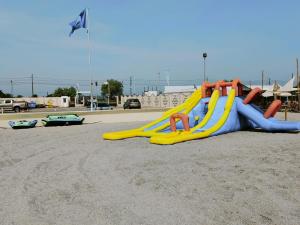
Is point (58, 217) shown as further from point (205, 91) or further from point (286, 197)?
point (205, 91)

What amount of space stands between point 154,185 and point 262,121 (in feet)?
27.0

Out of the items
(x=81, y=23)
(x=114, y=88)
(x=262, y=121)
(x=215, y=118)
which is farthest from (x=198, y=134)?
(x=114, y=88)

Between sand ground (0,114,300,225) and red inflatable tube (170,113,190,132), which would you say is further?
red inflatable tube (170,113,190,132)

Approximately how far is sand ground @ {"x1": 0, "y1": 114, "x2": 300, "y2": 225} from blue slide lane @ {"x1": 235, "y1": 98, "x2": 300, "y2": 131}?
108 inches

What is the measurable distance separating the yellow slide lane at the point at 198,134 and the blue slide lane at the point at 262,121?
448 mm

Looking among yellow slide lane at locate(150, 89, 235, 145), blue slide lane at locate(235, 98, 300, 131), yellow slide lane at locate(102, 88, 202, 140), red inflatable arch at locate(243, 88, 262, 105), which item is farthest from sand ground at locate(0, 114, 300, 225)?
red inflatable arch at locate(243, 88, 262, 105)

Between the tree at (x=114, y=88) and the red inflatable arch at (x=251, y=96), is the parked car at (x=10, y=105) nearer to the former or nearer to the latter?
the red inflatable arch at (x=251, y=96)

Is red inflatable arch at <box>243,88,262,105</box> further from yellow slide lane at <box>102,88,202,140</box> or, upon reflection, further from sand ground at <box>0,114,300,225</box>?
sand ground at <box>0,114,300,225</box>

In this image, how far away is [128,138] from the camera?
12031 mm

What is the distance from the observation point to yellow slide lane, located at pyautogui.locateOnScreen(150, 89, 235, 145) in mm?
10234

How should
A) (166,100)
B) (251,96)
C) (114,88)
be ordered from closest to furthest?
(251,96), (166,100), (114,88)

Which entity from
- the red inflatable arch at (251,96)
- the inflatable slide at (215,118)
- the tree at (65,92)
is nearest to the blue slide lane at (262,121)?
the inflatable slide at (215,118)

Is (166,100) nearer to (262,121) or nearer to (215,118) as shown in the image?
(215,118)

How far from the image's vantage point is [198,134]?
11172 mm
